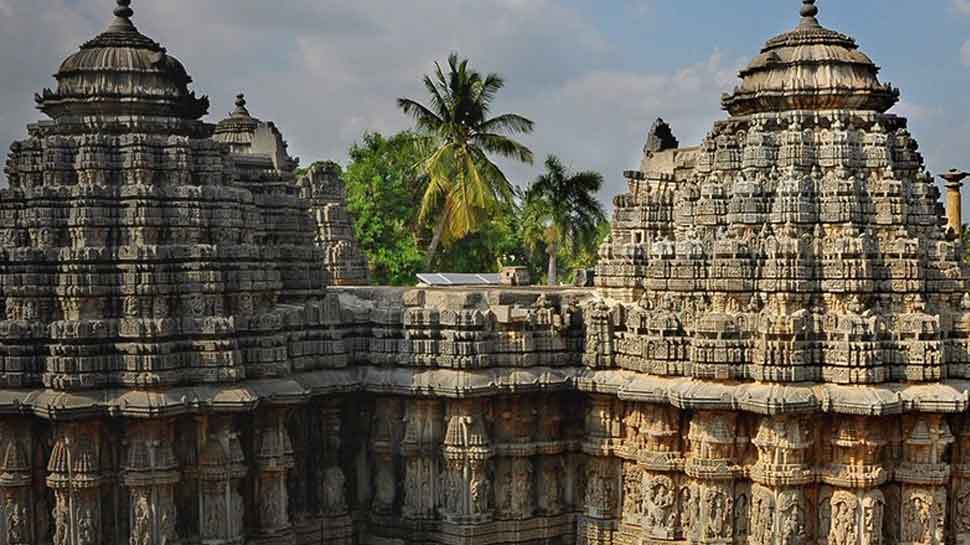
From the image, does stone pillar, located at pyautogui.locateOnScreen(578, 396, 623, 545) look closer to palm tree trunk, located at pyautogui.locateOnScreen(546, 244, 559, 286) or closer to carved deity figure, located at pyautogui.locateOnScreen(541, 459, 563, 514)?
carved deity figure, located at pyautogui.locateOnScreen(541, 459, 563, 514)

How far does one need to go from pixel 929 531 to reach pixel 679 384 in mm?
3473

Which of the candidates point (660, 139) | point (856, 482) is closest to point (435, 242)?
point (660, 139)

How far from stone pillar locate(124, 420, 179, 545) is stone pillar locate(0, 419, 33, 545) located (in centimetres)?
124

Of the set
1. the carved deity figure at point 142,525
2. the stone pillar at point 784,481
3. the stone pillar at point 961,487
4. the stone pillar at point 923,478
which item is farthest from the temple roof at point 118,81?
the stone pillar at point 961,487

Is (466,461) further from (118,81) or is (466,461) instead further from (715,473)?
(118,81)

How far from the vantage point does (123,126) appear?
16.5m

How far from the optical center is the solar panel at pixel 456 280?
23438mm

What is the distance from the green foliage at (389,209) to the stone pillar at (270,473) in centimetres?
1951

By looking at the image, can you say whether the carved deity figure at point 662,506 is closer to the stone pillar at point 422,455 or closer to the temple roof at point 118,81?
the stone pillar at point 422,455

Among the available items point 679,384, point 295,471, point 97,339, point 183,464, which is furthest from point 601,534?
point 97,339

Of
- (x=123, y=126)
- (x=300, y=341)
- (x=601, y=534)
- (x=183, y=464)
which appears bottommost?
(x=601, y=534)

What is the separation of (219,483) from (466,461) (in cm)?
341

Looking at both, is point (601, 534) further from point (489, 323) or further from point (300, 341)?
point (300, 341)

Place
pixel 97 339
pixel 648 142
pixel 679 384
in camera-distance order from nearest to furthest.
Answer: pixel 97 339, pixel 679 384, pixel 648 142
